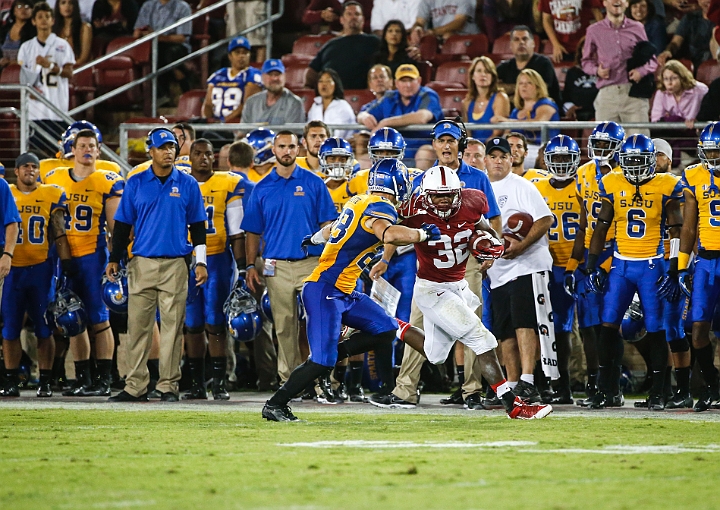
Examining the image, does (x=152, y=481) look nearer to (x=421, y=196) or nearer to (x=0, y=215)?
(x=421, y=196)

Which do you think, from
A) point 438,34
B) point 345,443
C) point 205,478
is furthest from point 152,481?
point 438,34

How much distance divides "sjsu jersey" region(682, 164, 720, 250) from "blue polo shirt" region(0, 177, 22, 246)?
17.5ft

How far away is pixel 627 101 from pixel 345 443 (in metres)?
6.68

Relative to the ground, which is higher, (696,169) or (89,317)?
(696,169)

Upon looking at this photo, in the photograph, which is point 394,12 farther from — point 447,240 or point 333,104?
point 447,240

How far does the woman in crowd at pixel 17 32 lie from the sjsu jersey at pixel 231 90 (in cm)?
333

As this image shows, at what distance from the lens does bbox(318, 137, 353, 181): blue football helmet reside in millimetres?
9789

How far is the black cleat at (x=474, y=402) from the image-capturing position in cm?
880

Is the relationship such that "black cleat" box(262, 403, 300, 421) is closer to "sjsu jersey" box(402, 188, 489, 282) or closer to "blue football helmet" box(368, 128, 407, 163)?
"sjsu jersey" box(402, 188, 489, 282)

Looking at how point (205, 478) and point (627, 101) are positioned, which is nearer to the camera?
point (205, 478)

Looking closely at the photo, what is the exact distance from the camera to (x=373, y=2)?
14.9 m

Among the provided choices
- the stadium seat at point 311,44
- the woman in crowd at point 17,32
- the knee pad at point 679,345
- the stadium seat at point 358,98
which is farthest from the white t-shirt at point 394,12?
the knee pad at point 679,345

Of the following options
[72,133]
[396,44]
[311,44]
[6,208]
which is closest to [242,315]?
[6,208]

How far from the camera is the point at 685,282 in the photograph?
8.63m
